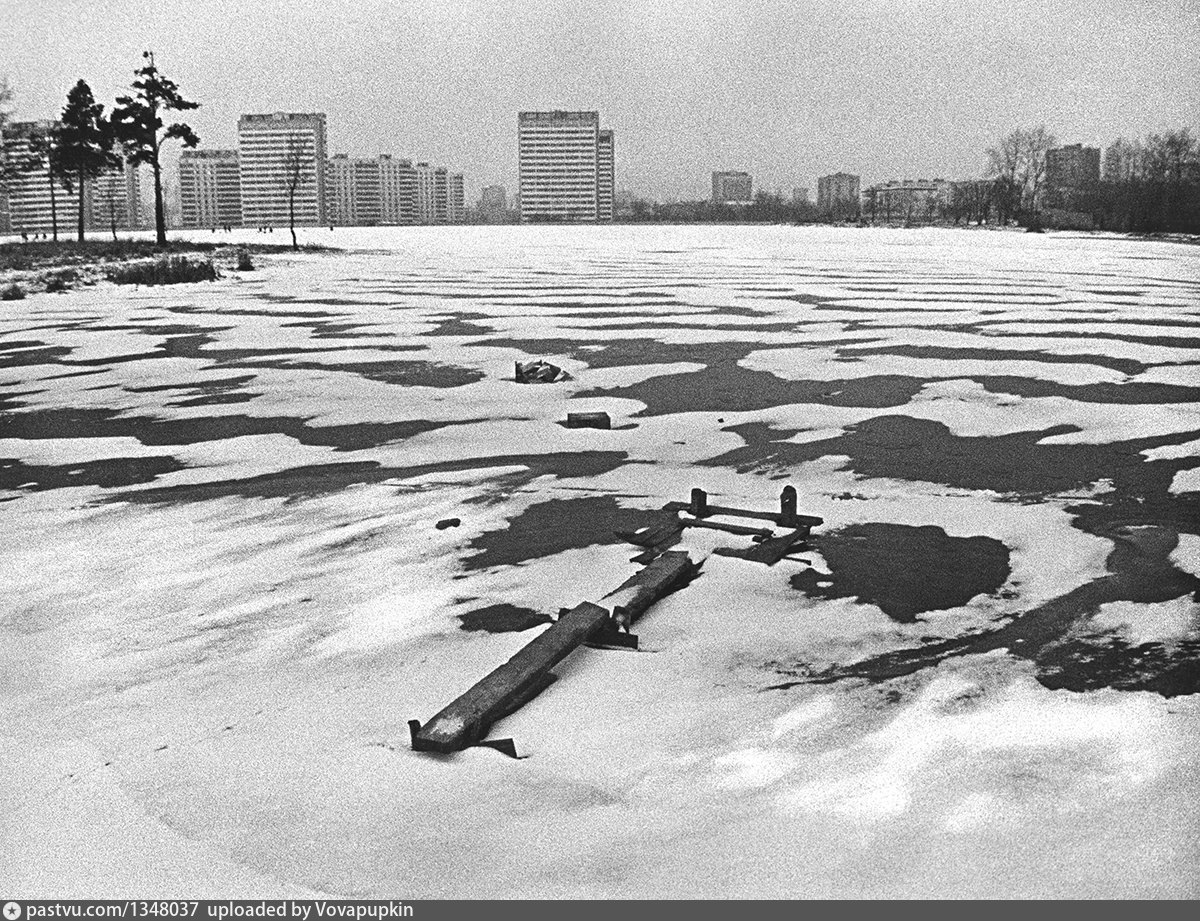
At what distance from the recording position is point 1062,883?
86.0 inches

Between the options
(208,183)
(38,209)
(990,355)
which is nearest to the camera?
(990,355)

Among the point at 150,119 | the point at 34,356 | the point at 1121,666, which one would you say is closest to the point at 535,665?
the point at 1121,666

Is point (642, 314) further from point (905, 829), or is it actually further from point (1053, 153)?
point (1053, 153)

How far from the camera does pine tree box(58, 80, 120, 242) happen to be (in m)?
40.0

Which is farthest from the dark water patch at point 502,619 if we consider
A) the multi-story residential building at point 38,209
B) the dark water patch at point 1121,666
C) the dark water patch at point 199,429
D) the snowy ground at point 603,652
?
the multi-story residential building at point 38,209

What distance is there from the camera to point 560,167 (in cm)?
15812

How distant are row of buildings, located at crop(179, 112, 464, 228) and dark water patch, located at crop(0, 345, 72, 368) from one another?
427ft

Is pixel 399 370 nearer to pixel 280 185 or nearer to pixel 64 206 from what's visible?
pixel 280 185

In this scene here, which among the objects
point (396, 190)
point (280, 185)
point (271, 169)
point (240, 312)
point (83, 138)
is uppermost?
point (396, 190)

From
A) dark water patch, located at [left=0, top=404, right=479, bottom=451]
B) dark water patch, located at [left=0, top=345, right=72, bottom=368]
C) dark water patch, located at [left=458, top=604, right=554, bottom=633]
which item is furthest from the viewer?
dark water patch, located at [left=0, top=345, right=72, bottom=368]

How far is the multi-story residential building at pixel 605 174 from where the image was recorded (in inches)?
6122

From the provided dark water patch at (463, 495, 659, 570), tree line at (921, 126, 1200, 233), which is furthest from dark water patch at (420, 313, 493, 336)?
tree line at (921, 126, 1200, 233)

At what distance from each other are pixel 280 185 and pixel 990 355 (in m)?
141

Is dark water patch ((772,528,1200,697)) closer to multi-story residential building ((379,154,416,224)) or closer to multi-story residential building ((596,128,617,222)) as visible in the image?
multi-story residential building ((596,128,617,222))
